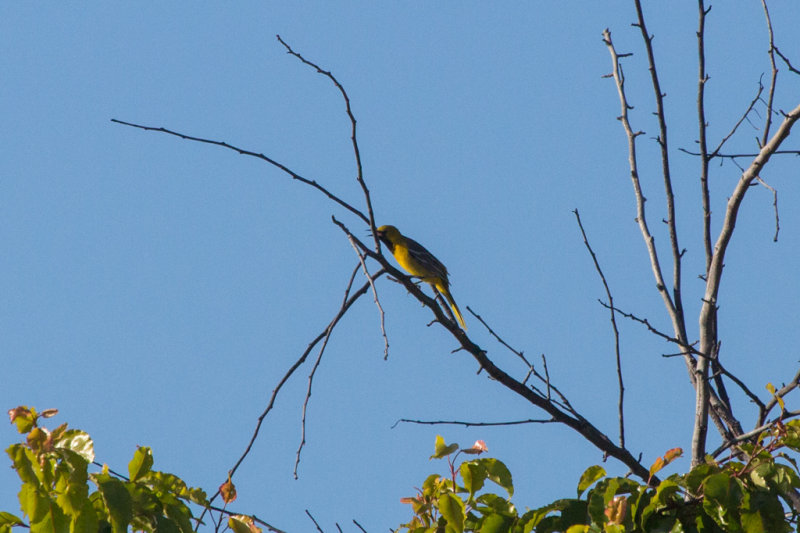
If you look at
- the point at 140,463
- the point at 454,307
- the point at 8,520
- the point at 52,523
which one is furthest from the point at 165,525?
the point at 454,307

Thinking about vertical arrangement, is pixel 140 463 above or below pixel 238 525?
above

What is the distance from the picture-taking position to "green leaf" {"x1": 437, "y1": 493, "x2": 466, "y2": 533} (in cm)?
294

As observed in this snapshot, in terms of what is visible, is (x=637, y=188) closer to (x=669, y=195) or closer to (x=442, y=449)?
(x=669, y=195)

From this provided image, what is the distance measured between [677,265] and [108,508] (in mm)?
2813

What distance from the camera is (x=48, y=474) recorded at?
2838mm

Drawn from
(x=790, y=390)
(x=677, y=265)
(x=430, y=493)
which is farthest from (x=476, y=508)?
(x=677, y=265)

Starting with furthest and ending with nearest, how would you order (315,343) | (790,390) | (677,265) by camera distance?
(677,265), (790,390), (315,343)

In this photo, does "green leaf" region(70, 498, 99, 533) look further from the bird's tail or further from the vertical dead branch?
the bird's tail

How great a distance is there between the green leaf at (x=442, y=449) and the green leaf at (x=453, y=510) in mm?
205

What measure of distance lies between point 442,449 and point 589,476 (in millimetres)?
458

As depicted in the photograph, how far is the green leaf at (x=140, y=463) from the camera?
3.06 meters

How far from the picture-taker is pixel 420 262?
32.5ft

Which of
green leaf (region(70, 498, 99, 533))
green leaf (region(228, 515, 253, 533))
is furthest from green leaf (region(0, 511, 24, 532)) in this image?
green leaf (region(228, 515, 253, 533))

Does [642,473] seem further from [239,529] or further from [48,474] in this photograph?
[48,474]
